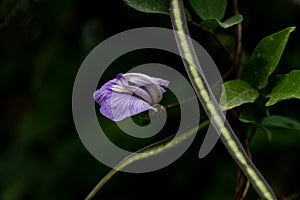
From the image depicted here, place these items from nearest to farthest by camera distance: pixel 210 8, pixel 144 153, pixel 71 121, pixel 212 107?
pixel 212 107, pixel 144 153, pixel 210 8, pixel 71 121

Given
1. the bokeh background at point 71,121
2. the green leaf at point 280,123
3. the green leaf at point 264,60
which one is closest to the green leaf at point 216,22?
the green leaf at point 264,60

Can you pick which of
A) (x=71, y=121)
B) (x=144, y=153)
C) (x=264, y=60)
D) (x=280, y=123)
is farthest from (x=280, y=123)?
(x=71, y=121)

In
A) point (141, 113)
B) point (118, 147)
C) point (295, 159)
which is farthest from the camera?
point (295, 159)

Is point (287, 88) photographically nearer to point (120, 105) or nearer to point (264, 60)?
point (264, 60)

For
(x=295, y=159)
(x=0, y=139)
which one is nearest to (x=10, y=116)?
(x=0, y=139)

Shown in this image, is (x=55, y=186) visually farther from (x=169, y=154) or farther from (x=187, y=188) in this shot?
(x=169, y=154)

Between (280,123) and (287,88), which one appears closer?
(287,88)

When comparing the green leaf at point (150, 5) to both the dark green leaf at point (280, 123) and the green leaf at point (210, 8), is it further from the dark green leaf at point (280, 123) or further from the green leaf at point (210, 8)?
the dark green leaf at point (280, 123)
